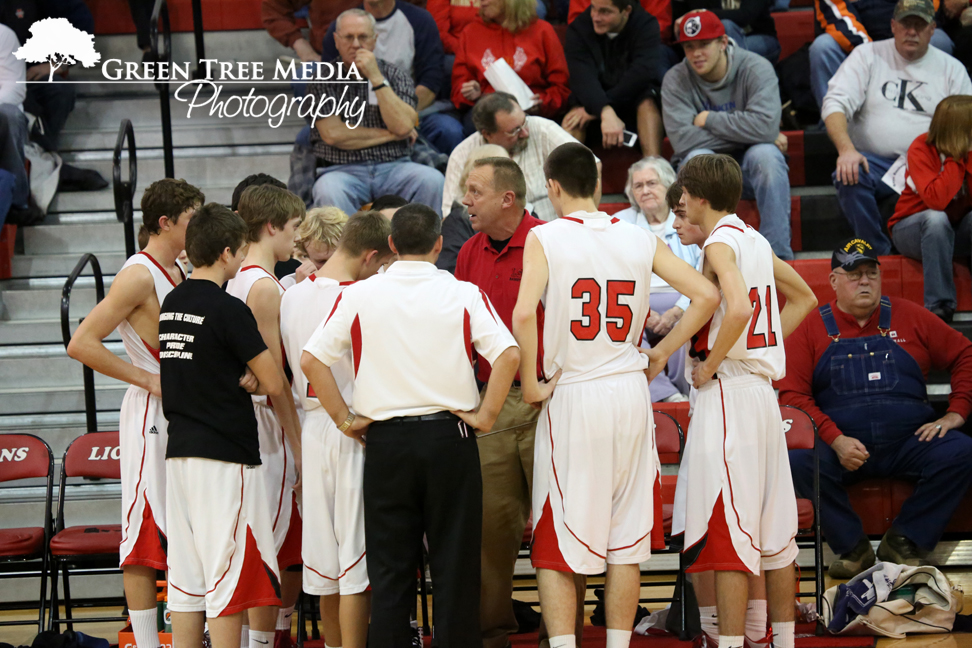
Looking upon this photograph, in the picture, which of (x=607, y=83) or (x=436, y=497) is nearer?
(x=436, y=497)

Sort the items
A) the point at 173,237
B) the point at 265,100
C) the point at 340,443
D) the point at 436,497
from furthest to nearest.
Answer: the point at 265,100
the point at 173,237
the point at 340,443
the point at 436,497

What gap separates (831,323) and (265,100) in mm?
4999

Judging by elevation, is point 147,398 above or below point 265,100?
below

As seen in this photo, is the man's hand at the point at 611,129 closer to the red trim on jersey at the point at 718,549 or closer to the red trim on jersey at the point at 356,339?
the red trim on jersey at the point at 718,549

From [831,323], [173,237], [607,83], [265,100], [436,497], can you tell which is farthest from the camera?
[265,100]

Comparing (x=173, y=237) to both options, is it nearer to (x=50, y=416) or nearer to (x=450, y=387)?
(x=450, y=387)

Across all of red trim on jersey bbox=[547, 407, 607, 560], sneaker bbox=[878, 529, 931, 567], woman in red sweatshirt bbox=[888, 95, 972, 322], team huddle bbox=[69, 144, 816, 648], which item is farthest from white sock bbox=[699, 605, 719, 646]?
woman in red sweatshirt bbox=[888, 95, 972, 322]

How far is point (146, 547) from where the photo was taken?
3963 millimetres

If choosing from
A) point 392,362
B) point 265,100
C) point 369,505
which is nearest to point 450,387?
point 392,362

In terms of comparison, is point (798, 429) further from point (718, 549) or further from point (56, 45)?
point (56, 45)

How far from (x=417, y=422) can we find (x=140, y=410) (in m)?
1.22

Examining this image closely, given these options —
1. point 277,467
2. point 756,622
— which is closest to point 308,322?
point 277,467

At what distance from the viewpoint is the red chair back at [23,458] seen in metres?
5.02

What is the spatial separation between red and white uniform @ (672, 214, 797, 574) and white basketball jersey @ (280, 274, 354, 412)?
4.79ft
